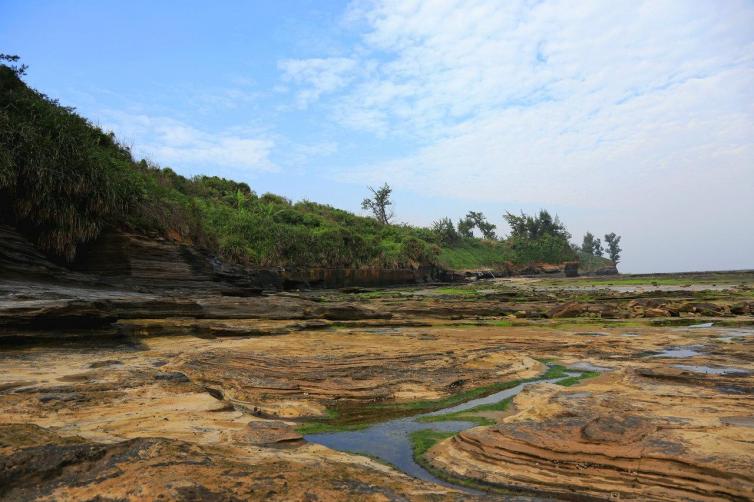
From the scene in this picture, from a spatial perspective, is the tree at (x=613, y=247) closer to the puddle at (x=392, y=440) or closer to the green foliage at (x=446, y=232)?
the green foliage at (x=446, y=232)

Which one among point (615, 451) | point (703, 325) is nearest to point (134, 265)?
point (615, 451)

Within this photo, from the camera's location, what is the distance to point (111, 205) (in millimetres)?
16203

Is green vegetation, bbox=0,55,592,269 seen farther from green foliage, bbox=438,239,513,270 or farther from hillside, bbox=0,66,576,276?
green foliage, bbox=438,239,513,270

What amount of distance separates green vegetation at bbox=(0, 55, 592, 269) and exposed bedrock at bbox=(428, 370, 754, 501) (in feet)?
47.8

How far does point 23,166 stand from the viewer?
14.1 metres

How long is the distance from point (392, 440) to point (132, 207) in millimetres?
16266

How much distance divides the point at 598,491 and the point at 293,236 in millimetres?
33878

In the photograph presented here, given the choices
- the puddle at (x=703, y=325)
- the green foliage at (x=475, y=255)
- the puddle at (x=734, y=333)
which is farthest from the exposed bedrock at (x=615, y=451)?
the green foliage at (x=475, y=255)

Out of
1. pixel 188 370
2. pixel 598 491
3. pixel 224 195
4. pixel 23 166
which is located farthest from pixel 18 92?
pixel 224 195

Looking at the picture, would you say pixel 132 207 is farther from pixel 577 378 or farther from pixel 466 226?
pixel 466 226

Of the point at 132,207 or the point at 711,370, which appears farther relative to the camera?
the point at 132,207

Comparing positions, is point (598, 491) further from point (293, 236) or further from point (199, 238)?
point (293, 236)

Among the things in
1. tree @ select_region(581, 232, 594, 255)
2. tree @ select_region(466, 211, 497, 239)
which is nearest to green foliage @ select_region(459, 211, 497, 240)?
tree @ select_region(466, 211, 497, 239)

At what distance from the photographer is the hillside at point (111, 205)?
14.3 meters
